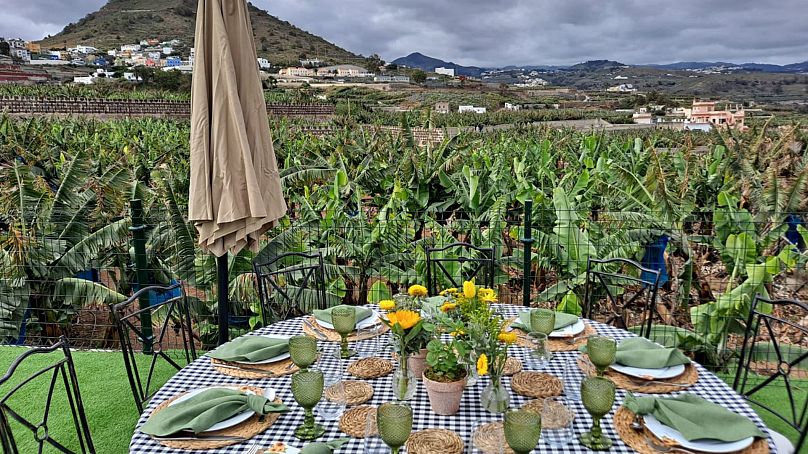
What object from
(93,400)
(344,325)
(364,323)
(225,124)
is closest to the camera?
(344,325)

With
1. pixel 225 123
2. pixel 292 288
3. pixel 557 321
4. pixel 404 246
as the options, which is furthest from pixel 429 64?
pixel 557 321

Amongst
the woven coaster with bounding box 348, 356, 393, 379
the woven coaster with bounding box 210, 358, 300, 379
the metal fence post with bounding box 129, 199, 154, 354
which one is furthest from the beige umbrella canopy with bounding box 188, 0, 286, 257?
the metal fence post with bounding box 129, 199, 154, 354

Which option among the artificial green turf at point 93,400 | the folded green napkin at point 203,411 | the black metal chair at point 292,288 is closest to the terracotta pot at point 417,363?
the folded green napkin at point 203,411

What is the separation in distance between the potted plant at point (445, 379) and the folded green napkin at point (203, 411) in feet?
1.85

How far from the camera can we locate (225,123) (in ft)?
10.1

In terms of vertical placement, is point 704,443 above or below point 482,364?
below

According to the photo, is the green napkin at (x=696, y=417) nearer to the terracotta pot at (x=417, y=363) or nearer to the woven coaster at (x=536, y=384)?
the woven coaster at (x=536, y=384)

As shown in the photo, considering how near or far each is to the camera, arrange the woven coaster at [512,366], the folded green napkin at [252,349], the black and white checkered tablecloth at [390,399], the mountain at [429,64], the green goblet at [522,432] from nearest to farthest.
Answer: the green goblet at [522,432]
the black and white checkered tablecloth at [390,399]
the woven coaster at [512,366]
the folded green napkin at [252,349]
the mountain at [429,64]

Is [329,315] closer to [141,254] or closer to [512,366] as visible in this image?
[512,366]

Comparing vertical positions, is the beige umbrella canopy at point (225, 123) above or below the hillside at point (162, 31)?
below

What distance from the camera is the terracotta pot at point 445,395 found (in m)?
2.02

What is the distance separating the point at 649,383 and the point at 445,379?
89 cm

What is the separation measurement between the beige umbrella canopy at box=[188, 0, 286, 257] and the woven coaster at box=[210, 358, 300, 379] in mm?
876

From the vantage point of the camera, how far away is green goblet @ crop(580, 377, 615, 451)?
185cm
